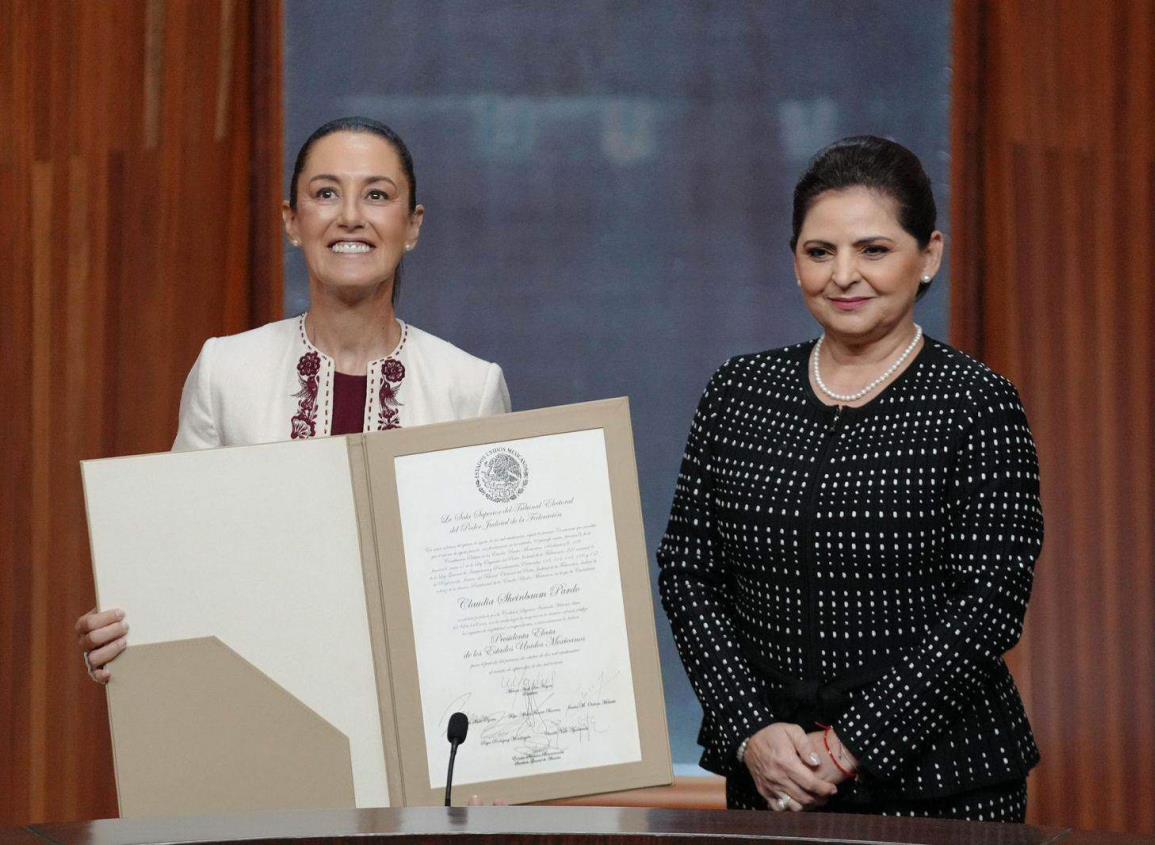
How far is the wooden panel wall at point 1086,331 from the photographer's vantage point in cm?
334

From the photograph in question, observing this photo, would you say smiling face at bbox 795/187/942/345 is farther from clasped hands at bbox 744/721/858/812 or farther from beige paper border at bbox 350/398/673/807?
clasped hands at bbox 744/721/858/812

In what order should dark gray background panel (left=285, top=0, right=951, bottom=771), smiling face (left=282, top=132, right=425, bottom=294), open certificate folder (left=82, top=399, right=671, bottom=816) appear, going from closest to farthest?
open certificate folder (left=82, top=399, right=671, bottom=816) → smiling face (left=282, top=132, right=425, bottom=294) → dark gray background panel (left=285, top=0, right=951, bottom=771)

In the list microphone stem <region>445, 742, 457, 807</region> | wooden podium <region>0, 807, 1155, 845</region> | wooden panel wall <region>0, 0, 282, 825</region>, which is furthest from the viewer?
wooden panel wall <region>0, 0, 282, 825</region>

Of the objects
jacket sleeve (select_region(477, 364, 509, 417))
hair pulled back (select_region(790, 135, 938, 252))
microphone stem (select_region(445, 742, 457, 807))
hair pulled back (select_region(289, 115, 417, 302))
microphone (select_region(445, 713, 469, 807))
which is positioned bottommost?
microphone stem (select_region(445, 742, 457, 807))

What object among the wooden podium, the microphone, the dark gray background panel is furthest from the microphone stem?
the dark gray background panel

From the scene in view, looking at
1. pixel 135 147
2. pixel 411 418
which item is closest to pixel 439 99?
pixel 135 147

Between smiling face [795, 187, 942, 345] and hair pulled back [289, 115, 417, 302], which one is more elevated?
hair pulled back [289, 115, 417, 302]

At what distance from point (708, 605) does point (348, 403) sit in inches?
24.5

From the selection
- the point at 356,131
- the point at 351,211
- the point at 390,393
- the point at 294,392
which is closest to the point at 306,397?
the point at 294,392

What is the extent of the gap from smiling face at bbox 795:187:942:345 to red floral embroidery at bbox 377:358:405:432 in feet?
2.08

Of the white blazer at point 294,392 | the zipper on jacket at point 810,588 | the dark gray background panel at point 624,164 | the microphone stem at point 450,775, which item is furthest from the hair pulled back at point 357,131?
the dark gray background panel at point 624,164

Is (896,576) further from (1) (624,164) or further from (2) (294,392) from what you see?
(1) (624,164)

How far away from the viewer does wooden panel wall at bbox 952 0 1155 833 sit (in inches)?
131

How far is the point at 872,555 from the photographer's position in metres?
1.92
